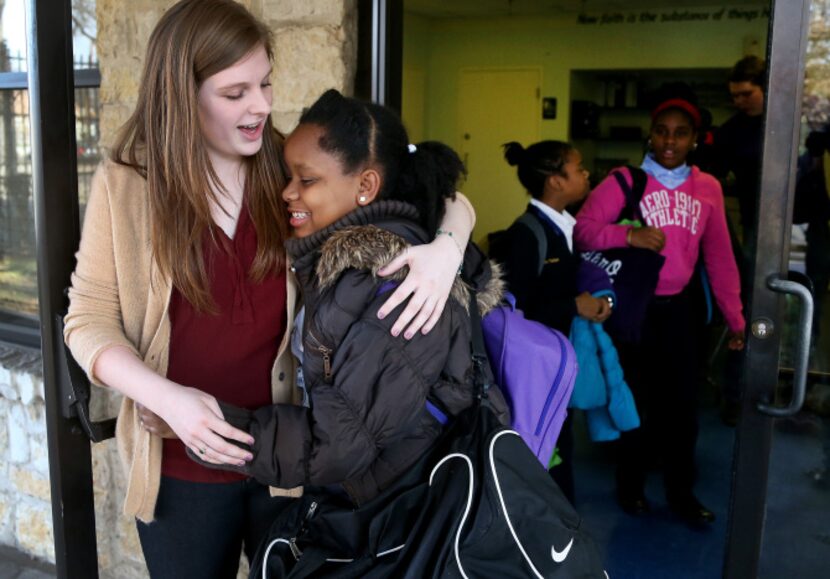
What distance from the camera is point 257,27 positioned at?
1686mm

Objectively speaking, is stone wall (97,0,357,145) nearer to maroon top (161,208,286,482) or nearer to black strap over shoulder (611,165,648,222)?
maroon top (161,208,286,482)

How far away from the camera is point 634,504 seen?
3.80 m

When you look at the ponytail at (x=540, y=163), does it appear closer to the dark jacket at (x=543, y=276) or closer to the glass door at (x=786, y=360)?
the dark jacket at (x=543, y=276)

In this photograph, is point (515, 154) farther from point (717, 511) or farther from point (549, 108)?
point (549, 108)

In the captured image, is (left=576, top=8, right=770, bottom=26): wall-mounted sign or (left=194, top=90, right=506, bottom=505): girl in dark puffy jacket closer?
(left=194, top=90, right=506, bottom=505): girl in dark puffy jacket

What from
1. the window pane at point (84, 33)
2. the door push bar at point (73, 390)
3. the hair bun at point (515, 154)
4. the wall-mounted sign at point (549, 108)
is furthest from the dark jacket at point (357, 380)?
the wall-mounted sign at point (549, 108)

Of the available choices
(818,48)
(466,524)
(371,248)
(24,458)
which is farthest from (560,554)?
(24,458)

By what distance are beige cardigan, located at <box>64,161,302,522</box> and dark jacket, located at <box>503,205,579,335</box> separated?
5.31 feet

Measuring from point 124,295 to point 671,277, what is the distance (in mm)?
2466

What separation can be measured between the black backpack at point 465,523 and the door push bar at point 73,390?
0.58 m

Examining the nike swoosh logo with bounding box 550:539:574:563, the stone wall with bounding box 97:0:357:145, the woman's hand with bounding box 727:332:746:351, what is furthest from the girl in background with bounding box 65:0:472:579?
the woman's hand with bounding box 727:332:746:351

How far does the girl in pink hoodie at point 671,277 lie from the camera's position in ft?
11.4

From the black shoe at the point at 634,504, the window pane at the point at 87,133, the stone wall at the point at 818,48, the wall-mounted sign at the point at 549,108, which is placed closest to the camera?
the stone wall at the point at 818,48

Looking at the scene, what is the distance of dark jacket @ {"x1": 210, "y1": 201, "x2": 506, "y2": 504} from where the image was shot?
143cm
